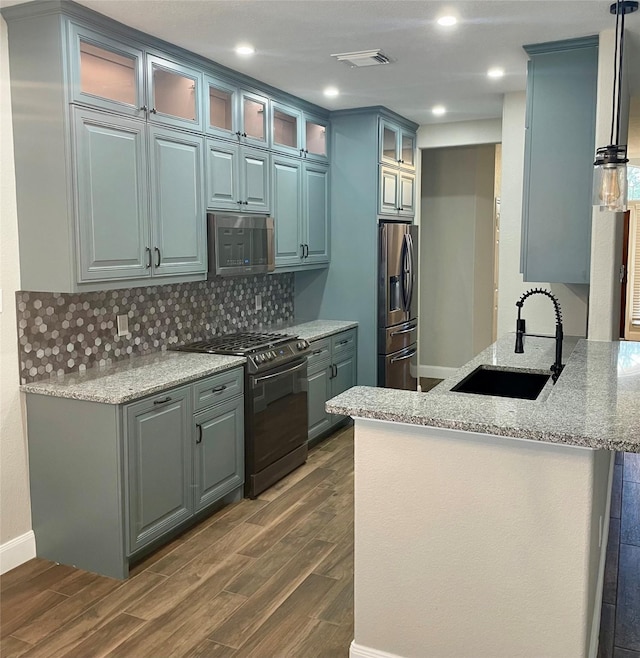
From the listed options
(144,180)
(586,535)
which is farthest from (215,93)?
(586,535)

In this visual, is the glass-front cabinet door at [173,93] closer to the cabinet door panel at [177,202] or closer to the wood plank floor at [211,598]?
the cabinet door panel at [177,202]

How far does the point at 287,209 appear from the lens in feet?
16.3

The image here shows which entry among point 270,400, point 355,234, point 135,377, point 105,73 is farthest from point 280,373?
point 105,73

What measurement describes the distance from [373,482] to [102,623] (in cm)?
138

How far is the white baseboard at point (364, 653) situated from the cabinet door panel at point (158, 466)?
124 cm

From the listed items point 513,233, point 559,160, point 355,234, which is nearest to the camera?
point 559,160

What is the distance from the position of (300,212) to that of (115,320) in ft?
6.45

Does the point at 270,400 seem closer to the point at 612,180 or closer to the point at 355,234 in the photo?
the point at 355,234

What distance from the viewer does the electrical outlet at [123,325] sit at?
3.74 meters

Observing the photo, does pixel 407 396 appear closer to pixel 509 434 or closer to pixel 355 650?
pixel 509 434

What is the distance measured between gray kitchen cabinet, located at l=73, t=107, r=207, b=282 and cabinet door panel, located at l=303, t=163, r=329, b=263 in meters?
1.53

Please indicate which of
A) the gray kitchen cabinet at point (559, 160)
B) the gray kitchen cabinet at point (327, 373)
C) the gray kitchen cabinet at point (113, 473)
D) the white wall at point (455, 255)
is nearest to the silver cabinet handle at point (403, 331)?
the gray kitchen cabinet at point (327, 373)

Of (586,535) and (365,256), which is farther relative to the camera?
(365,256)

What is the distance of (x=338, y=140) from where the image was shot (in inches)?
221
